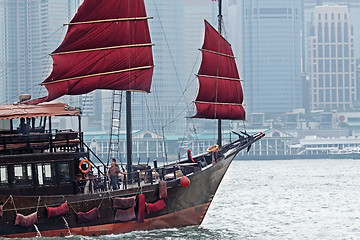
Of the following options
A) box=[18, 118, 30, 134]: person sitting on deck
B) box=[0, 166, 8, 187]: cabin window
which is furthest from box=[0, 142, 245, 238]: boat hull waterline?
box=[18, 118, 30, 134]: person sitting on deck

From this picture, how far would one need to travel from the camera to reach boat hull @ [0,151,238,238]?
944 inches

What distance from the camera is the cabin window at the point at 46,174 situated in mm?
24438

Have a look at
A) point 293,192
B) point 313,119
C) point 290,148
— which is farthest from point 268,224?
point 313,119

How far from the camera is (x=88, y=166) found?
82.6 feet

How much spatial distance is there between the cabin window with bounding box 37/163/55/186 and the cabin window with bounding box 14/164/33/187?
31cm

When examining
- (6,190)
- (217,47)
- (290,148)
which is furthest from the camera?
(290,148)

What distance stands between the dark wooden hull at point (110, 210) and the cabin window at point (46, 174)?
546 mm

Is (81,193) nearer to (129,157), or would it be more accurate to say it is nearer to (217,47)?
(129,157)

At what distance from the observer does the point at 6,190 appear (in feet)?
78.6

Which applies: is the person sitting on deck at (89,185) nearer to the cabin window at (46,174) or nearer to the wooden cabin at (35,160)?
the wooden cabin at (35,160)

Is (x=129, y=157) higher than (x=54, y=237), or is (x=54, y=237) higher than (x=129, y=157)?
(x=129, y=157)

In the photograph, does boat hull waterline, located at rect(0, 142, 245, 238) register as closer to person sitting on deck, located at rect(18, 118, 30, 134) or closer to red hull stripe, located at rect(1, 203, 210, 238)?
red hull stripe, located at rect(1, 203, 210, 238)

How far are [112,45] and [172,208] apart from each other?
21.8ft

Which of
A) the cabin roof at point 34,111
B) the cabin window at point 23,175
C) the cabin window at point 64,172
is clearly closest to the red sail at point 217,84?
the cabin roof at point 34,111
